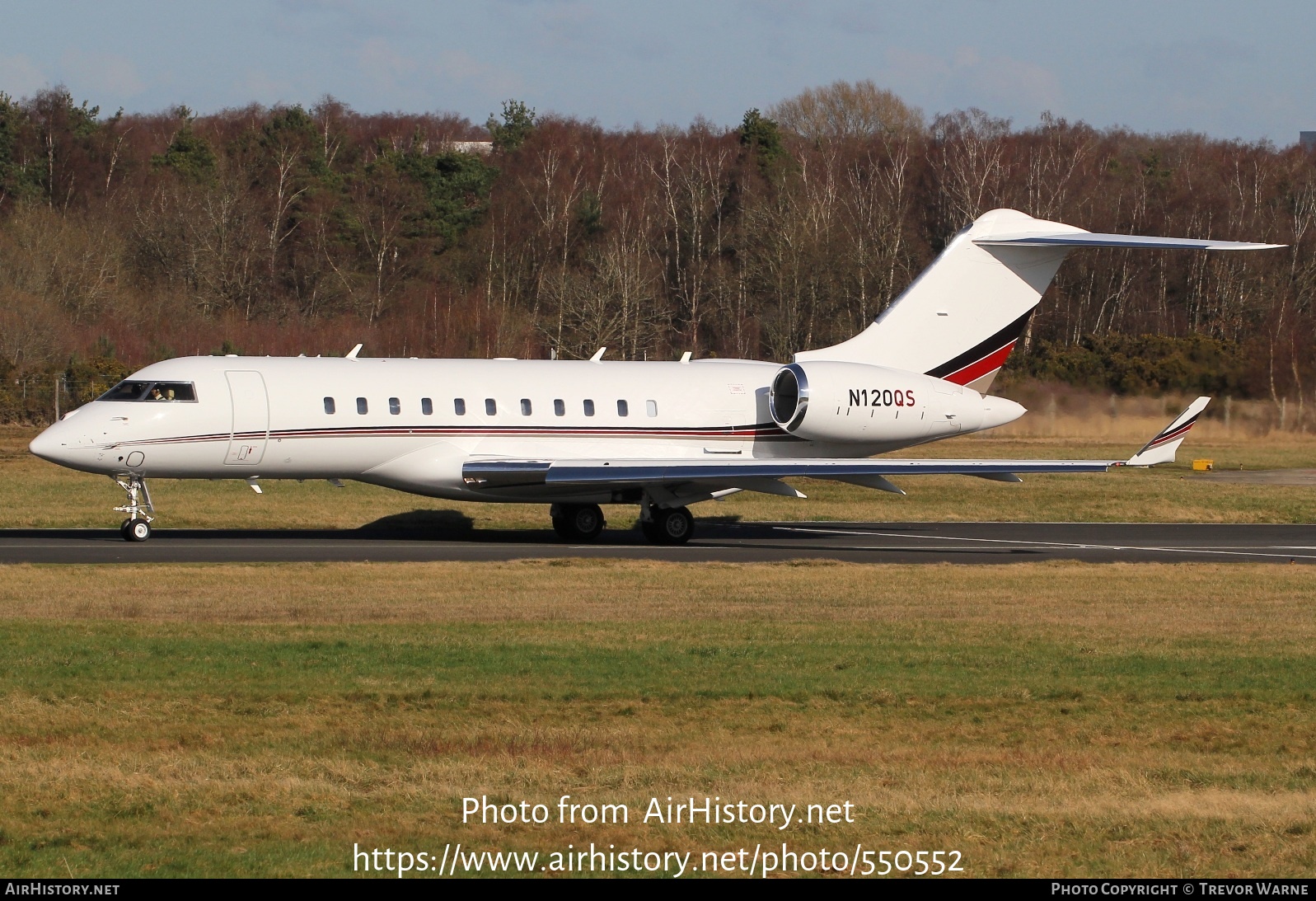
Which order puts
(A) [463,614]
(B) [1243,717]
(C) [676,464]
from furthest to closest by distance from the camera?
(C) [676,464] → (A) [463,614] → (B) [1243,717]

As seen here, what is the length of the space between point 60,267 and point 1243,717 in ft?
194

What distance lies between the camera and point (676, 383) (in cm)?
2706

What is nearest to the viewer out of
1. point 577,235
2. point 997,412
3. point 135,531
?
point 135,531

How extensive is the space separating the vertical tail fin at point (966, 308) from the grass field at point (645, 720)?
9.96m

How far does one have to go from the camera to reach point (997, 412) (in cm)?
Result: 2769

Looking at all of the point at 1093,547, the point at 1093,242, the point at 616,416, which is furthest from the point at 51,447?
the point at 1093,242

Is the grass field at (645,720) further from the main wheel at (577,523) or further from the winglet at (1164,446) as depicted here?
the main wheel at (577,523)

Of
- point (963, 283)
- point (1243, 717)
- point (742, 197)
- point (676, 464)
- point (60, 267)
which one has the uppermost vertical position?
point (742, 197)

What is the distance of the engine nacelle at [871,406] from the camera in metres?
26.5

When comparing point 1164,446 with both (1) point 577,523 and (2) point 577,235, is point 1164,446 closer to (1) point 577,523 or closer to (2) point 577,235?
(1) point 577,523

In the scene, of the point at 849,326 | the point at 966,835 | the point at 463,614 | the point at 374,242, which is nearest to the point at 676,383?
the point at 463,614

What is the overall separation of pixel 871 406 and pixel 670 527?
419 centimetres

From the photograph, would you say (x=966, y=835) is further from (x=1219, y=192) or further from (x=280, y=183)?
(x=1219, y=192)

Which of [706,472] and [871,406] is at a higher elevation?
[871,406]
